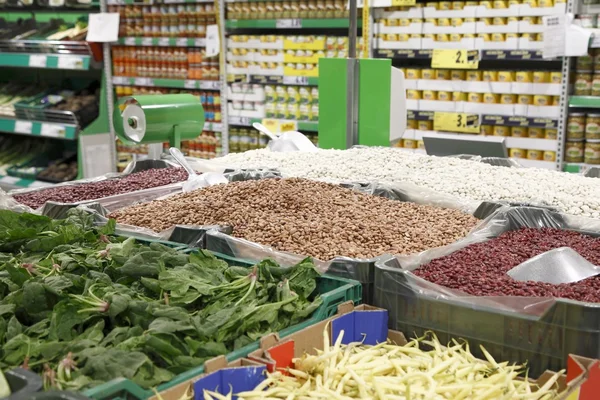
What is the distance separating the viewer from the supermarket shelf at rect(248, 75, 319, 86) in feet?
17.2

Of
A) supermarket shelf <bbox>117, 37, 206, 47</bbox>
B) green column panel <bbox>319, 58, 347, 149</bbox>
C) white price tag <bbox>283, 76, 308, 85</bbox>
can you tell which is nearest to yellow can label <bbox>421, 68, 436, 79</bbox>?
white price tag <bbox>283, 76, 308, 85</bbox>

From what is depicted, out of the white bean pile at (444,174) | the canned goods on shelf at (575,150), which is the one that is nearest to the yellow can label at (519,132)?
the canned goods on shelf at (575,150)

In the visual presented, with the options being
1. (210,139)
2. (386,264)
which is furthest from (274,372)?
(210,139)

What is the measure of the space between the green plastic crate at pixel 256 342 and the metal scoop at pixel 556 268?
43 cm

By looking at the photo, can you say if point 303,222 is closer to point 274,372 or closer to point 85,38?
point 274,372

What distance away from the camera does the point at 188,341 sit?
1436 millimetres

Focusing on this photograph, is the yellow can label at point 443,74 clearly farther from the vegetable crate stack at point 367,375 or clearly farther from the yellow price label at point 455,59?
the vegetable crate stack at point 367,375

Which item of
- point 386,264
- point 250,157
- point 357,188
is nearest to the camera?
point 386,264

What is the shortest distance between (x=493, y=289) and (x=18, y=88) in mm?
6137

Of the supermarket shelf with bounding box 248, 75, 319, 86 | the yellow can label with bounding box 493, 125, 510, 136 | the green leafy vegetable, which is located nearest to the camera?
the green leafy vegetable

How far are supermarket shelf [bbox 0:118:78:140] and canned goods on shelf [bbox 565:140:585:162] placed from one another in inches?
157

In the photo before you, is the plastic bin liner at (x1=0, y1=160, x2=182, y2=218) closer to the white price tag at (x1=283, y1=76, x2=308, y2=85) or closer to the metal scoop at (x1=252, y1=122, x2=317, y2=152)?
the metal scoop at (x1=252, y1=122, x2=317, y2=152)

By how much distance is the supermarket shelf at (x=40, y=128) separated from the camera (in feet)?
19.9

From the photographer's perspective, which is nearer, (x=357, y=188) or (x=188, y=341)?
(x=188, y=341)
